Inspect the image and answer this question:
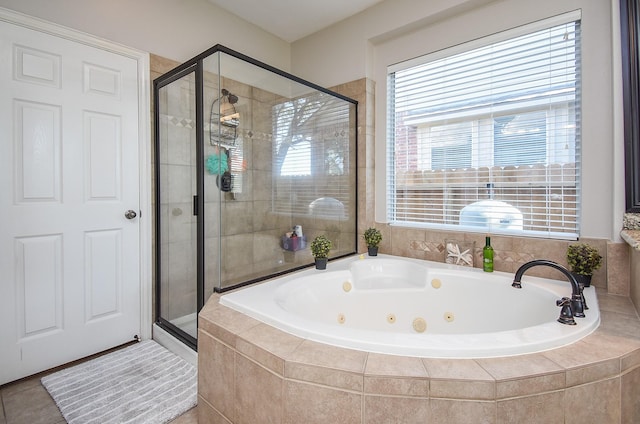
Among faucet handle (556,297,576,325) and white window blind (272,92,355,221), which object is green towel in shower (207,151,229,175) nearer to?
white window blind (272,92,355,221)

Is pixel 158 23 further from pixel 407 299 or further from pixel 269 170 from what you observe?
pixel 407 299

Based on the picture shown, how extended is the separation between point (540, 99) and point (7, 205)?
316 cm

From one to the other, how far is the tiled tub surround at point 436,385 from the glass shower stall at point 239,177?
0.80 metres

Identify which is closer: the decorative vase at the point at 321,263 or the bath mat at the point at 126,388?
the bath mat at the point at 126,388

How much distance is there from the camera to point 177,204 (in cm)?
214

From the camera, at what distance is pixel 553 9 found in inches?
72.0

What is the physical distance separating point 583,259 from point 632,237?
0.29 m

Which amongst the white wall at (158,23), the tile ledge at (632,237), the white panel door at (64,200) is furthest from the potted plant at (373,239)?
the white wall at (158,23)

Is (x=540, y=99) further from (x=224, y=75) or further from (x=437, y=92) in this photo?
(x=224, y=75)

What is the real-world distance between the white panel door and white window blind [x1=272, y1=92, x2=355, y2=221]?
1028 millimetres

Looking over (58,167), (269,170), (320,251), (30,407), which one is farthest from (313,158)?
(30,407)

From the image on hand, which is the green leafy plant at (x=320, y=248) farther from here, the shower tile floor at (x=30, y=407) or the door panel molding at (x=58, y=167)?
the door panel molding at (x=58, y=167)

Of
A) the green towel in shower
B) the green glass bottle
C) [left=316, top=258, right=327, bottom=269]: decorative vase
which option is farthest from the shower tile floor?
the green glass bottle

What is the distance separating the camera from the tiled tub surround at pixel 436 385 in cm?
87
